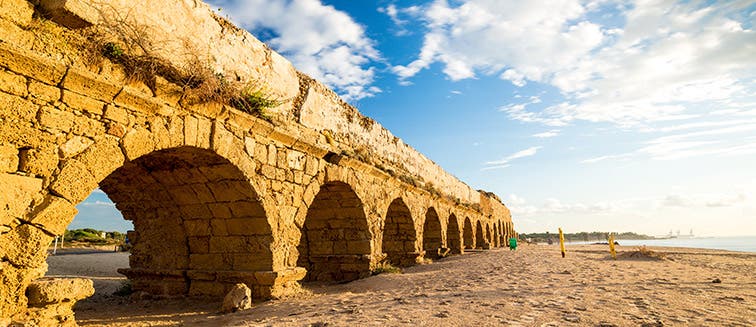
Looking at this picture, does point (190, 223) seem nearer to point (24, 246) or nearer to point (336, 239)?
point (24, 246)

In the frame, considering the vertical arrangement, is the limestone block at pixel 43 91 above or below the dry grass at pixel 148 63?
below

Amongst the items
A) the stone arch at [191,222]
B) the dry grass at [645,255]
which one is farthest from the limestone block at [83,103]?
the dry grass at [645,255]

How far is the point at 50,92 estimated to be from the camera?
2879mm

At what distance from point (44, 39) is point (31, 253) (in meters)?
1.53

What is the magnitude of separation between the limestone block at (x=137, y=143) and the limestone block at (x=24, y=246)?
0.84m

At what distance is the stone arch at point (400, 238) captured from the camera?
997 cm

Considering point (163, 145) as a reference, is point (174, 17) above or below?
above

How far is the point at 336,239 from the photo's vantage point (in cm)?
760

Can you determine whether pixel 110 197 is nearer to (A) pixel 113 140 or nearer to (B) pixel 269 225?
(B) pixel 269 225

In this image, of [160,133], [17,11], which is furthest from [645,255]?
[17,11]

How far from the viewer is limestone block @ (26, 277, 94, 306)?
2732 mm

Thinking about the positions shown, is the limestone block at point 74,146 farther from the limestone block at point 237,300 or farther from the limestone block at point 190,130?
the limestone block at point 237,300

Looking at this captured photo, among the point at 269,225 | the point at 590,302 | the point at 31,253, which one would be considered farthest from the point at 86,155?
the point at 590,302

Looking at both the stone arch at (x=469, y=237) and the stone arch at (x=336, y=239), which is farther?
the stone arch at (x=469, y=237)
